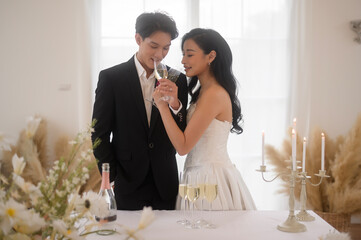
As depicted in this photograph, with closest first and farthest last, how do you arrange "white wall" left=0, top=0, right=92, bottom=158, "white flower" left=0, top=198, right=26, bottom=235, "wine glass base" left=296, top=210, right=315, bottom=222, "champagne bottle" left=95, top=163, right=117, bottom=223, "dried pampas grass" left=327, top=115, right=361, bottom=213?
"white flower" left=0, top=198, right=26, bottom=235 → "champagne bottle" left=95, top=163, right=117, bottom=223 → "wine glass base" left=296, top=210, right=315, bottom=222 → "dried pampas grass" left=327, top=115, right=361, bottom=213 → "white wall" left=0, top=0, right=92, bottom=158

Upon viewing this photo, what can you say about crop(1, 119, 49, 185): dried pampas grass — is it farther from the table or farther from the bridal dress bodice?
the table

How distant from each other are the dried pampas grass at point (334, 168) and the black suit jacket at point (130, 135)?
70.3 inches

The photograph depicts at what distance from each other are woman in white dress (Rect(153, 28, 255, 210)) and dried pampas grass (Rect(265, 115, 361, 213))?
1471mm

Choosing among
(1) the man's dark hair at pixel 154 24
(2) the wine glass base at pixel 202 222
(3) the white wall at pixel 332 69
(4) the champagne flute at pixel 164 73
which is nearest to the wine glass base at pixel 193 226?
(2) the wine glass base at pixel 202 222

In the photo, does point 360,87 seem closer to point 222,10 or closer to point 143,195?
point 222,10

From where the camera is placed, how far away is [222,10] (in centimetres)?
396

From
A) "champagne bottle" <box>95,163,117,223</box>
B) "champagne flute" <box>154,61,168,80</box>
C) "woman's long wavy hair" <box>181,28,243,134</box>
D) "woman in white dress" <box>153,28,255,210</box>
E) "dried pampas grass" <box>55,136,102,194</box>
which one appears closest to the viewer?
"champagne bottle" <box>95,163,117,223</box>

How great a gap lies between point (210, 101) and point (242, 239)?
91 centimetres

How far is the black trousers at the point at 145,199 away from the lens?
7.54 ft

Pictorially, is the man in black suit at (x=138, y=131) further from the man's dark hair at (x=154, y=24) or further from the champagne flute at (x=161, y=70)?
the champagne flute at (x=161, y=70)

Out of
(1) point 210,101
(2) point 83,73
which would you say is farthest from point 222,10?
(1) point 210,101

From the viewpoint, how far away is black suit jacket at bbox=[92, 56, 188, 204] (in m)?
2.28

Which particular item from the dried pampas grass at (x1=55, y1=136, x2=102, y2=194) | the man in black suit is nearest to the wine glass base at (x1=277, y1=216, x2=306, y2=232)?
the man in black suit

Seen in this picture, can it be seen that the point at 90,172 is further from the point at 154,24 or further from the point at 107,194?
the point at 107,194
